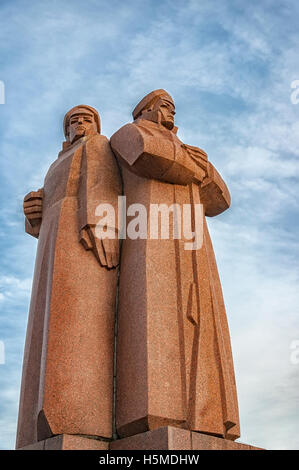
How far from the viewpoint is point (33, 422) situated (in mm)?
6211

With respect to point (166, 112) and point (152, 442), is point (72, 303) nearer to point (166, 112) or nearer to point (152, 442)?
point (152, 442)

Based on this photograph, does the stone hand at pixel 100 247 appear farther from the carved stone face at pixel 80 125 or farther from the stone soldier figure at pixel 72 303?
the carved stone face at pixel 80 125

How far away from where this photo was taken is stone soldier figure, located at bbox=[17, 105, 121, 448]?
5738 mm

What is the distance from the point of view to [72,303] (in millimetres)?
6277

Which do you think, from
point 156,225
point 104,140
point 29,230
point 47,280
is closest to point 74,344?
point 47,280

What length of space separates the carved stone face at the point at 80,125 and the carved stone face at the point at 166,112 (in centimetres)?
108

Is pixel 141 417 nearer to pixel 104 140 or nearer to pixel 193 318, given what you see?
pixel 193 318

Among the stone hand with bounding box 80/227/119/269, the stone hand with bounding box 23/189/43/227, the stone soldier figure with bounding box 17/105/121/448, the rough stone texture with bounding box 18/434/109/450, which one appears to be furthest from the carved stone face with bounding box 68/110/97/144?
the rough stone texture with bounding box 18/434/109/450

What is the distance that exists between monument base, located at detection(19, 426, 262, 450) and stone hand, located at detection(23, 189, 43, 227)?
322 cm

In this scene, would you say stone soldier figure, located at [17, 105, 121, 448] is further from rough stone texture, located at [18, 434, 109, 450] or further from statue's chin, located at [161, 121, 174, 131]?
statue's chin, located at [161, 121, 174, 131]

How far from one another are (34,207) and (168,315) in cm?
281

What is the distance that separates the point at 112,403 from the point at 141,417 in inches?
23.2

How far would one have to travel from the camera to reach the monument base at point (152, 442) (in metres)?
5.09
